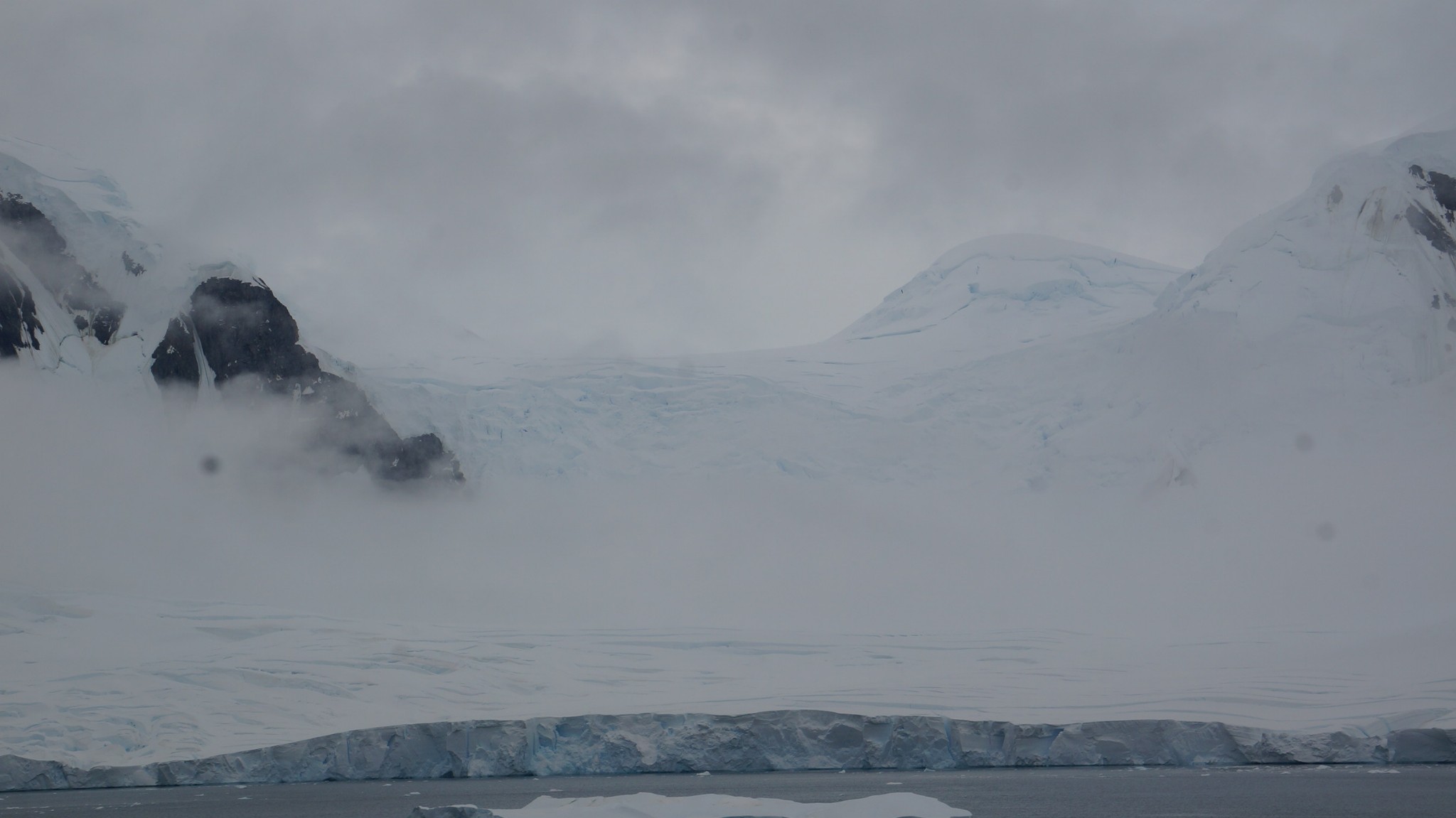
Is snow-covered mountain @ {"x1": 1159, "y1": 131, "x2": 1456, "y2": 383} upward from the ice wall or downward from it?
upward

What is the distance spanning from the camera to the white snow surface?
22094mm

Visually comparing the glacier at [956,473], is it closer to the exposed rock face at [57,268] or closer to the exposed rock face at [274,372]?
the exposed rock face at [57,268]

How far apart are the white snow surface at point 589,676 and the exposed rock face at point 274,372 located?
7143mm

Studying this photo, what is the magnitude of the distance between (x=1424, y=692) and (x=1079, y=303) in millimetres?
21159

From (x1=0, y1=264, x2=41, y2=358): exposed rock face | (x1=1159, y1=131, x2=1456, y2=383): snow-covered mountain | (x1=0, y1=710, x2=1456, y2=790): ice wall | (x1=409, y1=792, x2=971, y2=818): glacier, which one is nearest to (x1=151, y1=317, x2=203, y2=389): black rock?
(x1=0, y1=264, x2=41, y2=358): exposed rock face

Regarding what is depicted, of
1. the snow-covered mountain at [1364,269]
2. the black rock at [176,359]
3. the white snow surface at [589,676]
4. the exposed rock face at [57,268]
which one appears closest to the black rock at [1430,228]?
the snow-covered mountain at [1364,269]

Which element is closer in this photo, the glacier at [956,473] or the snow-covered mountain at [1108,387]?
the glacier at [956,473]

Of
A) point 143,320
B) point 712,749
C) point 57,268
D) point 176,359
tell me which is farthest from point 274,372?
point 712,749

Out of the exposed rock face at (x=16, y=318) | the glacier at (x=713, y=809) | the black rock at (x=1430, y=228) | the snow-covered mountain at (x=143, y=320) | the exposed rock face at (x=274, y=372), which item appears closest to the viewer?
the glacier at (x=713, y=809)

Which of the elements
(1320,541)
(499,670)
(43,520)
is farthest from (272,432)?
(1320,541)

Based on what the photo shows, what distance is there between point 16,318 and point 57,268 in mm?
1679

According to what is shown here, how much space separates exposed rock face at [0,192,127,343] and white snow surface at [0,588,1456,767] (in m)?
9.39

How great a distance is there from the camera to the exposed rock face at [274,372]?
35219 mm

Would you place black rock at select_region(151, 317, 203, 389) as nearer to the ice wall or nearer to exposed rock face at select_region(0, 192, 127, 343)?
exposed rock face at select_region(0, 192, 127, 343)
